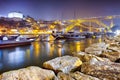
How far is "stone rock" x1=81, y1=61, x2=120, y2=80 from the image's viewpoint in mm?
2971

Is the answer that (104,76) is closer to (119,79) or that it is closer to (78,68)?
(119,79)

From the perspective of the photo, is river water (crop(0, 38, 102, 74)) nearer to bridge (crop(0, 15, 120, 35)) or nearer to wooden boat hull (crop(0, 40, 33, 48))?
wooden boat hull (crop(0, 40, 33, 48))

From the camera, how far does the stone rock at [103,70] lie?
2.97 meters

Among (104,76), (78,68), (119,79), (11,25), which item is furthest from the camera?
(11,25)

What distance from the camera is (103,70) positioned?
325 cm

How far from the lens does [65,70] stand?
146 inches

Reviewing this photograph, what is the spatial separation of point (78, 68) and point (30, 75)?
1365mm

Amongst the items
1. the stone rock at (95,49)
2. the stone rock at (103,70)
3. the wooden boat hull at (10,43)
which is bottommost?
the wooden boat hull at (10,43)

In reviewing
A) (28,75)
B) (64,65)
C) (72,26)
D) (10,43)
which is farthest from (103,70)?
(72,26)

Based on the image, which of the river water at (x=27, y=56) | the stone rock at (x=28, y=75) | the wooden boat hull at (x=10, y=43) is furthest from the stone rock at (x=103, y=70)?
the wooden boat hull at (x=10, y=43)

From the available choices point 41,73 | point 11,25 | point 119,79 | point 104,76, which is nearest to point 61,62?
point 41,73

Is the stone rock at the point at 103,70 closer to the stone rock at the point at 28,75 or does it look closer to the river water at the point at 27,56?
the stone rock at the point at 28,75

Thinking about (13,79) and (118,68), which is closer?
(13,79)

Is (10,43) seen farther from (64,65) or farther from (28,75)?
(28,75)
